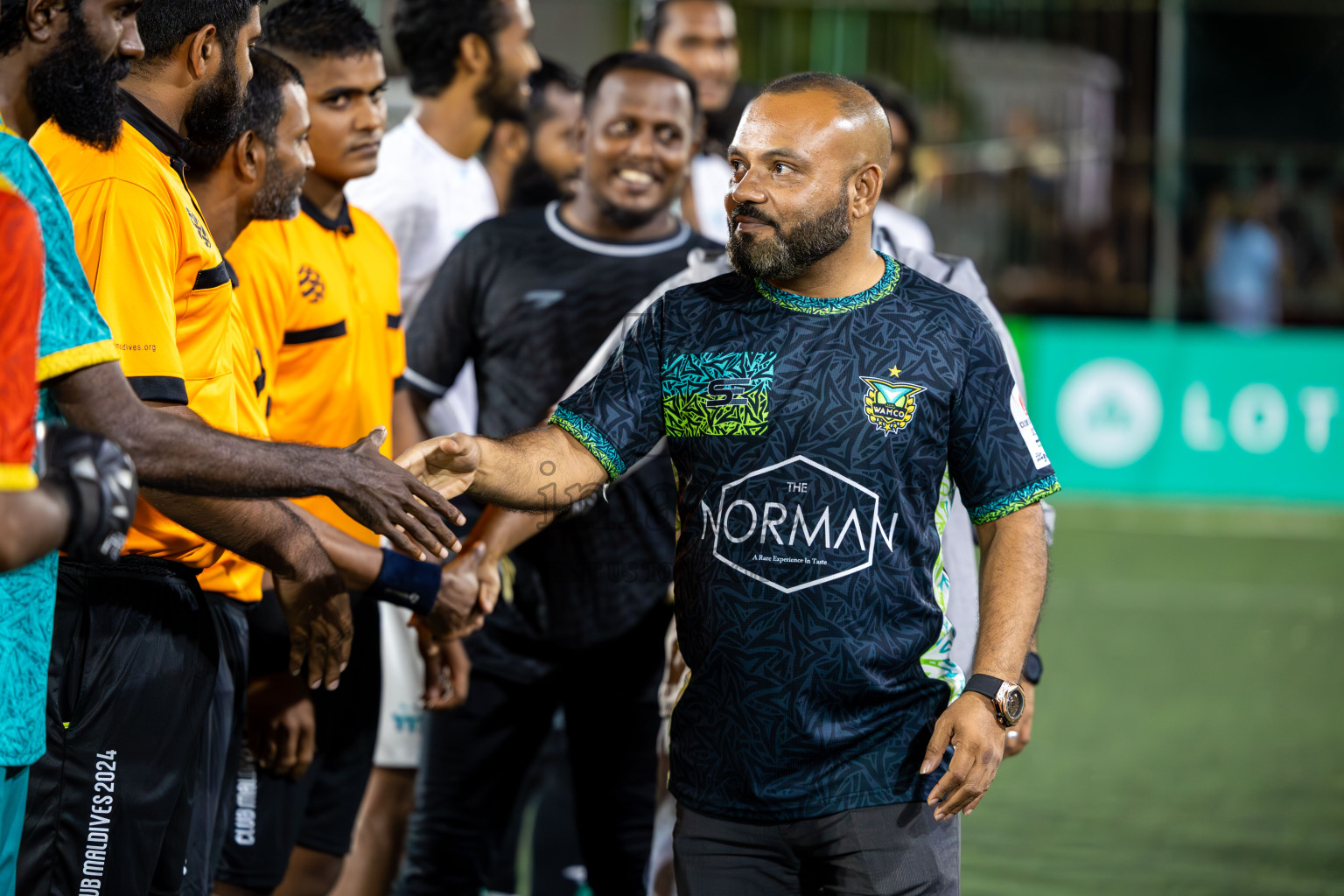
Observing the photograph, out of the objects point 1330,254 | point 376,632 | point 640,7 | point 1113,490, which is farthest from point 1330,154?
point 376,632

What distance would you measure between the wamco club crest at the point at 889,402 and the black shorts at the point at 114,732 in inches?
50.9

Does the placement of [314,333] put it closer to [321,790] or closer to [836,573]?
[321,790]

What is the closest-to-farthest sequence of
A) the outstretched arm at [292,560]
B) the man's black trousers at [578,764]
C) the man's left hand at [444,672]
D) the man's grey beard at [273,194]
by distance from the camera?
1. the outstretched arm at [292,560]
2. the man's grey beard at [273,194]
3. the man's left hand at [444,672]
4. the man's black trousers at [578,764]

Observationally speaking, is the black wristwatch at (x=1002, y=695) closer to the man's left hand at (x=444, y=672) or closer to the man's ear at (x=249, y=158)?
the man's left hand at (x=444, y=672)

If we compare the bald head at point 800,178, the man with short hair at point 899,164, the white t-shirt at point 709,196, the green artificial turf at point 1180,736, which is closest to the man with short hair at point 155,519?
the bald head at point 800,178

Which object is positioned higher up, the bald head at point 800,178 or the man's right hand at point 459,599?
the bald head at point 800,178

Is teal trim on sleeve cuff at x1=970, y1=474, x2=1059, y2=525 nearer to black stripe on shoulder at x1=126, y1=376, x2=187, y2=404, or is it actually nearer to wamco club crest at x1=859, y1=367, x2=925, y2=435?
wamco club crest at x1=859, y1=367, x2=925, y2=435

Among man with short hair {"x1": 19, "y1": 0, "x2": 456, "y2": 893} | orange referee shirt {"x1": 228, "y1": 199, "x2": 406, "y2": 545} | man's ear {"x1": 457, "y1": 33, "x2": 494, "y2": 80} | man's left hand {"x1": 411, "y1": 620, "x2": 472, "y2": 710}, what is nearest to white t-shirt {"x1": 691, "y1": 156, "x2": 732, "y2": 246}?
man's ear {"x1": 457, "y1": 33, "x2": 494, "y2": 80}

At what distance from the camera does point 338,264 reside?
357cm

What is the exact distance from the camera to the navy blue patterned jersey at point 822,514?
259 cm

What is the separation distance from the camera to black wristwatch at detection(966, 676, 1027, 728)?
2.53m

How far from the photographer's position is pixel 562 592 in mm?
4039

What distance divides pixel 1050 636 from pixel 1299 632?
143cm

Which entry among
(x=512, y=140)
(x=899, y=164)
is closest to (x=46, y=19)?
(x=512, y=140)
